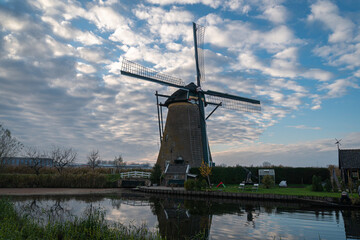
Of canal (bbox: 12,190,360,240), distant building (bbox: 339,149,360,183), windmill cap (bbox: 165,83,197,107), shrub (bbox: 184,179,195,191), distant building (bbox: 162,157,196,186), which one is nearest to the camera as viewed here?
canal (bbox: 12,190,360,240)

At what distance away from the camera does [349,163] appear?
2339 cm

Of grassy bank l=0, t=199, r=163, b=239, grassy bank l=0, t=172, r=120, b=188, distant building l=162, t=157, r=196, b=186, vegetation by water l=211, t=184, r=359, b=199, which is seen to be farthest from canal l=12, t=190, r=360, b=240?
grassy bank l=0, t=172, r=120, b=188

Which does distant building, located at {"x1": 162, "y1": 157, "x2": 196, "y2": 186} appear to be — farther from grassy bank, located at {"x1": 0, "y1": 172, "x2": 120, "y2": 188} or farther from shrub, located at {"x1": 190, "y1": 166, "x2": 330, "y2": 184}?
grassy bank, located at {"x1": 0, "y1": 172, "x2": 120, "y2": 188}

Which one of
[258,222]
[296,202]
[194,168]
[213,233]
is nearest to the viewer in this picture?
[213,233]

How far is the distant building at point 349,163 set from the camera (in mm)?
23117

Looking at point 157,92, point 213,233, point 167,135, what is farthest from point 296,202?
point 157,92

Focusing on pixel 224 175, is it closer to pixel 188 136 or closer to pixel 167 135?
pixel 188 136

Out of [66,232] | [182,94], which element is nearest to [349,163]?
[182,94]

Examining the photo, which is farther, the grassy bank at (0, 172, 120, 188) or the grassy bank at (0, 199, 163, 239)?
the grassy bank at (0, 172, 120, 188)

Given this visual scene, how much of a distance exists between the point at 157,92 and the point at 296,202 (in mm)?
20348

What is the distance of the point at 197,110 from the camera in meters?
30.8

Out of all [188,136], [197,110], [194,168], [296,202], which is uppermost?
[197,110]

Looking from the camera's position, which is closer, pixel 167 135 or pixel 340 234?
pixel 340 234

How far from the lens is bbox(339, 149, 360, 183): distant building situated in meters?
23.1
